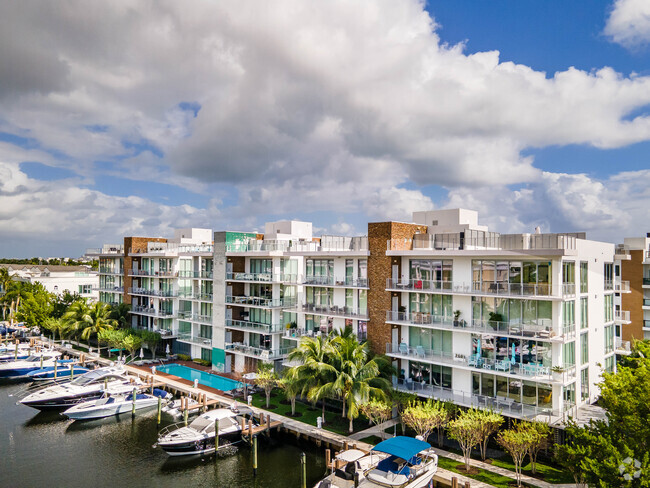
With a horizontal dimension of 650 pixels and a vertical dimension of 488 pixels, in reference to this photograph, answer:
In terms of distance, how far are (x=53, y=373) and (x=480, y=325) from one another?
1625 inches

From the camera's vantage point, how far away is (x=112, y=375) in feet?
137

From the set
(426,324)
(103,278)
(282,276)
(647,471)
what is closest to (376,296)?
(426,324)

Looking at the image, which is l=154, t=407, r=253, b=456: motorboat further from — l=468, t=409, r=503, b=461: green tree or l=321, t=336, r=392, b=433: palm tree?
l=468, t=409, r=503, b=461: green tree

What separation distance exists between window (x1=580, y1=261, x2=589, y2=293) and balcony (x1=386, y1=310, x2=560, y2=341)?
4.70 meters

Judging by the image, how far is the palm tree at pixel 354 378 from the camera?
28.0 meters

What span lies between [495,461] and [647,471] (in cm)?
997

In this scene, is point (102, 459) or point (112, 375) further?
point (112, 375)

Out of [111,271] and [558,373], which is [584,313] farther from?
[111,271]

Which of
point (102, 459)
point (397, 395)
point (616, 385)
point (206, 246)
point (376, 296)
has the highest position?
point (206, 246)

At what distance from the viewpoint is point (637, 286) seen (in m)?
42.3

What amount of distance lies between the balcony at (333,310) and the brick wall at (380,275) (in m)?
1.19

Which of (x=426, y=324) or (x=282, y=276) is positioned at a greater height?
(x=282, y=276)

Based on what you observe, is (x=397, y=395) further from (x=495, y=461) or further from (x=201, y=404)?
(x=201, y=404)

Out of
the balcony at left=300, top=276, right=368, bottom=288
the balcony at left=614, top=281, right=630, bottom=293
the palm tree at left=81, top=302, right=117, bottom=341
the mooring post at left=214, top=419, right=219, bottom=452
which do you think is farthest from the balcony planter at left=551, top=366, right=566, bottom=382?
the palm tree at left=81, top=302, right=117, bottom=341
